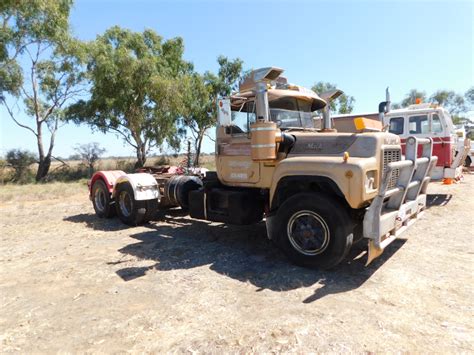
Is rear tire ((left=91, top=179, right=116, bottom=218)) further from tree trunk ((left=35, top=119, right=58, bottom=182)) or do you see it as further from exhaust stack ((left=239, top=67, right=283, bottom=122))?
tree trunk ((left=35, top=119, right=58, bottom=182))

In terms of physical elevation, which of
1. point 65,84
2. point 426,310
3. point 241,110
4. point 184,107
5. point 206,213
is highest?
point 65,84

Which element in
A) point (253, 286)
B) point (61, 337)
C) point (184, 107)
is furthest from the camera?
point (184, 107)

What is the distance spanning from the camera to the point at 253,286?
395cm

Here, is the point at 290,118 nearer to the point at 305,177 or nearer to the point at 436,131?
the point at 305,177

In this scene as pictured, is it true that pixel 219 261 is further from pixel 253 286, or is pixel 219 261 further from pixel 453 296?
pixel 453 296

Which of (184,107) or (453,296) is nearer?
(453,296)

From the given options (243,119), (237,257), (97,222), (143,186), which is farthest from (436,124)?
(97,222)

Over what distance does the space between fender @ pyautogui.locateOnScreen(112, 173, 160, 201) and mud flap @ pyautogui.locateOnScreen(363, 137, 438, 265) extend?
4.40 meters

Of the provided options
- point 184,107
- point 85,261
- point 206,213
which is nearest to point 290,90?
point 206,213

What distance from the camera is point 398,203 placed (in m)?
4.39

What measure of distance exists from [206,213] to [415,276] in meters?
3.21

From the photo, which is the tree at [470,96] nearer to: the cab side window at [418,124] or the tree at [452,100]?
the tree at [452,100]

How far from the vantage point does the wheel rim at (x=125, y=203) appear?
23.4 ft

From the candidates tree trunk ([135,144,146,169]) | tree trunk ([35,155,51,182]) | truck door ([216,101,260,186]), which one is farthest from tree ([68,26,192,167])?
truck door ([216,101,260,186])
